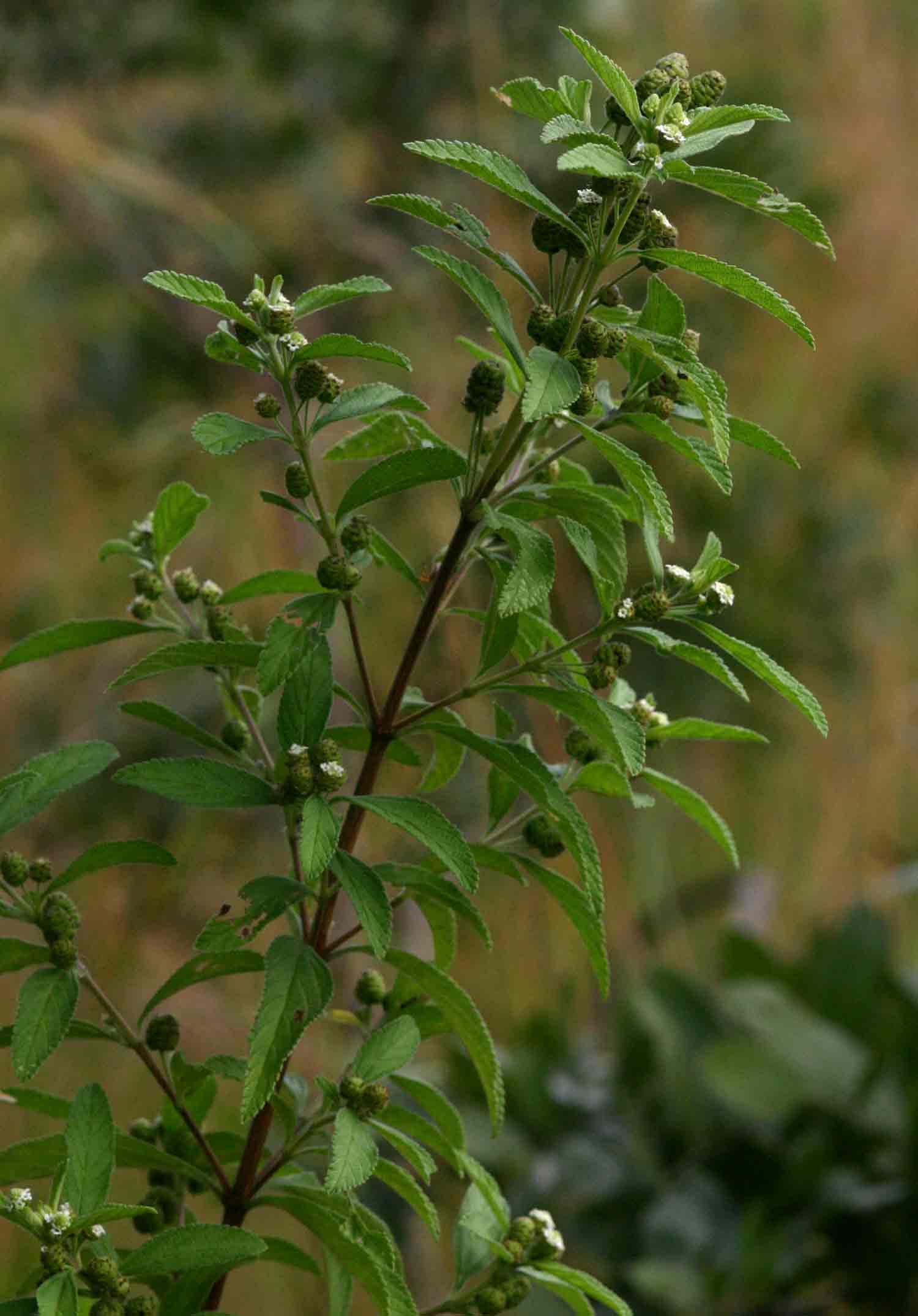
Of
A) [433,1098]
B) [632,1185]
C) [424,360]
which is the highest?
[424,360]

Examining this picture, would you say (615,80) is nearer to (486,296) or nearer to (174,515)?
(486,296)

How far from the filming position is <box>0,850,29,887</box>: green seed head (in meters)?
0.46

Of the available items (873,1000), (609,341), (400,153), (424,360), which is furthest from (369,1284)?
(400,153)

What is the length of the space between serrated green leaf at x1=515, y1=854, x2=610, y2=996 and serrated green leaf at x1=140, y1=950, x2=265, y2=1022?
3.7 inches

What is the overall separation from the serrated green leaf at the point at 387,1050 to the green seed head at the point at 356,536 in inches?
5.9

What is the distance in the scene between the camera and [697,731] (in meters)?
0.52

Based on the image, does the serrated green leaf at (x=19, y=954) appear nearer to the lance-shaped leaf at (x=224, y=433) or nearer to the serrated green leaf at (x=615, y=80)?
the lance-shaped leaf at (x=224, y=433)

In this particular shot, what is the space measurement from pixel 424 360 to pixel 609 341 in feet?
Result: 4.66

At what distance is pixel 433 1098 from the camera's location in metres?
0.53

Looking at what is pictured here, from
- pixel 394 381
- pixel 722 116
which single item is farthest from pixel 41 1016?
pixel 394 381

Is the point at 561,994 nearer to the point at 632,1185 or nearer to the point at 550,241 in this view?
the point at 632,1185

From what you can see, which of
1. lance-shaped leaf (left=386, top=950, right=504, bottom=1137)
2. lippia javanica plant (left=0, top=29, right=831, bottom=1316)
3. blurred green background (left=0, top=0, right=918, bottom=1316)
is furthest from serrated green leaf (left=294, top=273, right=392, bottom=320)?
blurred green background (left=0, top=0, right=918, bottom=1316)

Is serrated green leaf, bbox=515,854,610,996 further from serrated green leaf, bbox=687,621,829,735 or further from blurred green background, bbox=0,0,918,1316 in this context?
blurred green background, bbox=0,0,918,1316

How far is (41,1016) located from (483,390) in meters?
0.23
